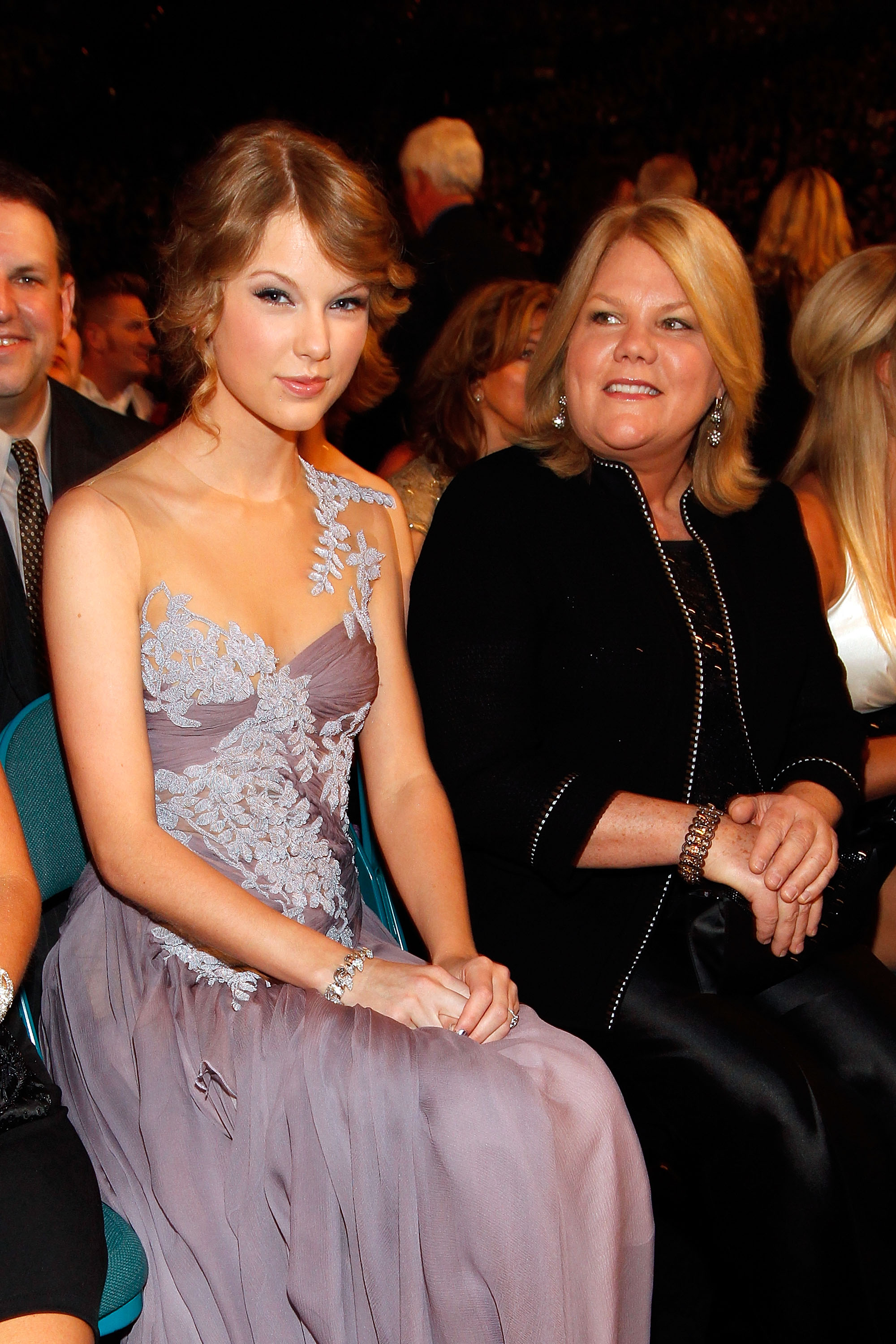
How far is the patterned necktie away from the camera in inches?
Answer: 88.8

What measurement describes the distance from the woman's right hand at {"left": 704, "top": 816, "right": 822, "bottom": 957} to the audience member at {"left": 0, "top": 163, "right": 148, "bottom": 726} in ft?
4.07

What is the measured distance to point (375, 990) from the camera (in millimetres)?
1612

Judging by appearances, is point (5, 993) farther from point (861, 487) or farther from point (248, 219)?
A: point (861, 487)

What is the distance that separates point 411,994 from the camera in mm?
1595

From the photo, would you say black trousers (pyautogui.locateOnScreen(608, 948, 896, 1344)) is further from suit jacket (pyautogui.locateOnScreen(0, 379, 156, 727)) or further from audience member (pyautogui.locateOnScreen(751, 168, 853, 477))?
audience member (pyautogui.locateOnScreen(751, 168, 853, 477))

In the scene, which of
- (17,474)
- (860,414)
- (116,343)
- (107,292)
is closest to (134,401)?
(116,343)

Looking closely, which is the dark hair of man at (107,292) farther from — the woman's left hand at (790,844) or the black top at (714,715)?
the woman's left hand at (790,844)

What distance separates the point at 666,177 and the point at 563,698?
4.07 meters

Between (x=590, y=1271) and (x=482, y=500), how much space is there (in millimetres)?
1169

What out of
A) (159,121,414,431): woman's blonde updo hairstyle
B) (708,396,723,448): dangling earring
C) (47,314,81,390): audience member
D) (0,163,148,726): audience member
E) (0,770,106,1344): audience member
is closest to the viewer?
(0,770,106,1344): audience member

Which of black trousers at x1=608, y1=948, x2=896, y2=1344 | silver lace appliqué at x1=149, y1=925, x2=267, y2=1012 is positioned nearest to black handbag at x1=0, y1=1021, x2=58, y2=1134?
silver lace appliqué at x1=149, y1=925, x2=267, y2=1012

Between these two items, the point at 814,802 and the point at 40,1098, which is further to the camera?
the point at 814,802

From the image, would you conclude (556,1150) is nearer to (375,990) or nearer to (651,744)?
(375,990)

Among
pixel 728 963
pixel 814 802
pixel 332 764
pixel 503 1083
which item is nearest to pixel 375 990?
pixel 503 1083
